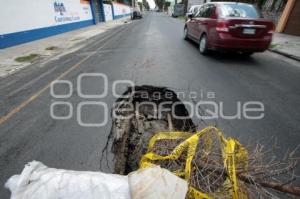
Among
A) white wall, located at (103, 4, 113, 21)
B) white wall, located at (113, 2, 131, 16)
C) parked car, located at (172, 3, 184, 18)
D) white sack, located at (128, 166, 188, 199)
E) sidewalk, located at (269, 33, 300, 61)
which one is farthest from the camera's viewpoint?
parked car, located at (172, 3, 184, 18)

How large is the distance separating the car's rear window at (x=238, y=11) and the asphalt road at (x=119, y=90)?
1.41 m

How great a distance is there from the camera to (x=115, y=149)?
2924mm

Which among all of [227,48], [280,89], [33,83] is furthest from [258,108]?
[33,83]

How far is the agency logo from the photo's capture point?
52.4 feet

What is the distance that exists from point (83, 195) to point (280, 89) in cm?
506

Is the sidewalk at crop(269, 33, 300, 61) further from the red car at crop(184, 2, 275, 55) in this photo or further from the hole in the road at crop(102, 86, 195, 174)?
the hole in the road at crop(102, 86, 195, 174)

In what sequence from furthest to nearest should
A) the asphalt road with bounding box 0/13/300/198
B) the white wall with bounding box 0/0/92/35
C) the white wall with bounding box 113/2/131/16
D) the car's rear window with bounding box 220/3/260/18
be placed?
the white wall with bounding box 113/2/131/16
the white wall with bounding box 0/0/92/35
the car's rear window with bounding box 220/3/260/18
the asphalt road with bounding box 0/13/300/198

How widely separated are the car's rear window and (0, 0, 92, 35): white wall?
396 inches

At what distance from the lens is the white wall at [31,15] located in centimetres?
1077

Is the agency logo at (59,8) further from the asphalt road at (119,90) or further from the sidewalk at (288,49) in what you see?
the sidewalk at (288,49)

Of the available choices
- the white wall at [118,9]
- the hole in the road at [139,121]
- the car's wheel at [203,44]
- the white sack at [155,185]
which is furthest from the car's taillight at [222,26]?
the white wall at [118,9]

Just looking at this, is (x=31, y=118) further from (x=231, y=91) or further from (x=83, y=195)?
(x=231, y=91)

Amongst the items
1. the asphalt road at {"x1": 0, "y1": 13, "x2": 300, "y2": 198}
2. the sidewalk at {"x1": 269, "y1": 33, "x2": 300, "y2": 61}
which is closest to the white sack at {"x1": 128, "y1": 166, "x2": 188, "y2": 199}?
the asphalt road at {"x1": 0, "y1": 13, "x2": 300, "y2": 198}

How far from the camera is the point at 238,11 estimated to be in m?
7.08
